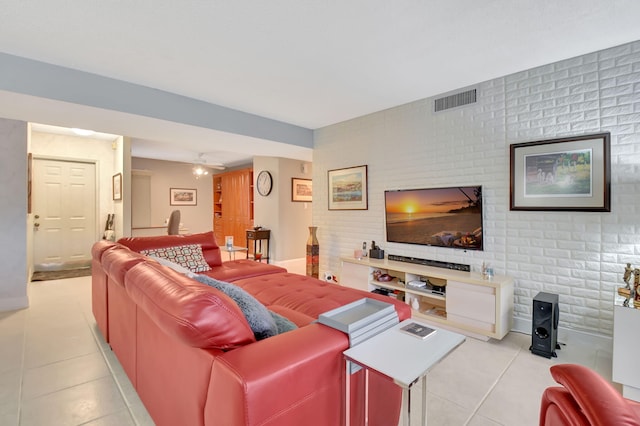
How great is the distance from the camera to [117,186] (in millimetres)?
5395

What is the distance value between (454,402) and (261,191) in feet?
18.0

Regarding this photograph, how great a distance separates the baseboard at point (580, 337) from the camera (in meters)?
2.48

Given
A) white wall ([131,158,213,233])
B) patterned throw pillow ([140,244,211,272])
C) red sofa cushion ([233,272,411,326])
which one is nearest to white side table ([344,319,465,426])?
red sofa cushion ([233,272,411,326])

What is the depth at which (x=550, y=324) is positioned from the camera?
2.38 m

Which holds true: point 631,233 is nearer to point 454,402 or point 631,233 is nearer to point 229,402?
point 454,402

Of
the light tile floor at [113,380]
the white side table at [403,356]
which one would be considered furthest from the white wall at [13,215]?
the white side table at [403,356]

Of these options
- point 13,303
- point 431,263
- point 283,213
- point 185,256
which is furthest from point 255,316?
point 283,213

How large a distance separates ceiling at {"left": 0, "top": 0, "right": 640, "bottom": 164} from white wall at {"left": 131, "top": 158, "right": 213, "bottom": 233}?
540 cm

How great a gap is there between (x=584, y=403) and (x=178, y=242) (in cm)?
346

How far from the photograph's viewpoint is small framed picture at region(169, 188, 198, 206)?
825 cm

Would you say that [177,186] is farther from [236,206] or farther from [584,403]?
[584,403]

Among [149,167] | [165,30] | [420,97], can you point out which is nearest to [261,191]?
[149,167]

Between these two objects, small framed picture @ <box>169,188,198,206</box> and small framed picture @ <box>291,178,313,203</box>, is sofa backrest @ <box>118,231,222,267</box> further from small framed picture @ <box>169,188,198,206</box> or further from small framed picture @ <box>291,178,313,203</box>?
small framed picture @ <box>169,188,198,206</box>

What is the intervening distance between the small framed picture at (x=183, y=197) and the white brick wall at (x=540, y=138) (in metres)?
6.49
